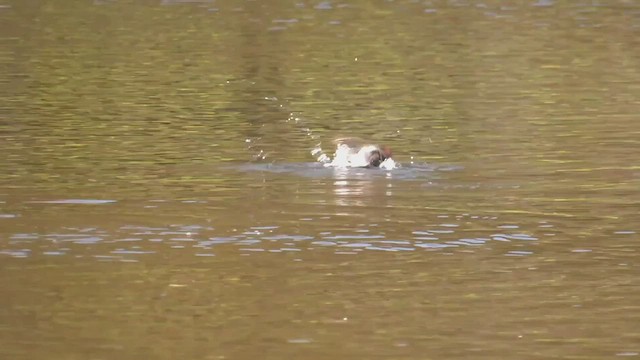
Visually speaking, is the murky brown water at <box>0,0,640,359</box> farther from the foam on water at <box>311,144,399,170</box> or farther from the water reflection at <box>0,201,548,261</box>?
the foam on water at <box>311,144,399,170</box>

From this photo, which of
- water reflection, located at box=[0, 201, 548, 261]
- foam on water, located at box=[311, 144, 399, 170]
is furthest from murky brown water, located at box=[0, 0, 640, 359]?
foam on water, located at box=[311, 144, 399, 170]

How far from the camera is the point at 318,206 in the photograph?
1917 cm

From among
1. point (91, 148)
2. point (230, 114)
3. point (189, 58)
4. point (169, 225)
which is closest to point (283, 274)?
point (169, 225)

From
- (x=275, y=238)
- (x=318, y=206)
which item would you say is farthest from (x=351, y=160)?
(x=275, y=238)

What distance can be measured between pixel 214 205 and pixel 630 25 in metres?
28.3

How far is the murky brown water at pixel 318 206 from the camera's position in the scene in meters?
13.7

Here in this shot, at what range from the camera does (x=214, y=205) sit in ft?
63.4

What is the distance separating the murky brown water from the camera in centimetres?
1372

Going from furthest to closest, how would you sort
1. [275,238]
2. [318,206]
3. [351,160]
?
[351,160], [318,206], [275,238]

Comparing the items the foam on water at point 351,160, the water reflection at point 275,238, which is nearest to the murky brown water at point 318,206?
the water reflection at point 275,238

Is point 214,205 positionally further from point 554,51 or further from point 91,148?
point 554,51

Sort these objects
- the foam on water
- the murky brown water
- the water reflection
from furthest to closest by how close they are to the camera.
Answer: the foam on water < the water reflection < the murky brown water

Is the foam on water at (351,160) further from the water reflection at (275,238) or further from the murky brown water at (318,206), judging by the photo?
the water reflection at (275,238)

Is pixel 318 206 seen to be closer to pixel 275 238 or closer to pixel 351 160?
pixel 275 238
